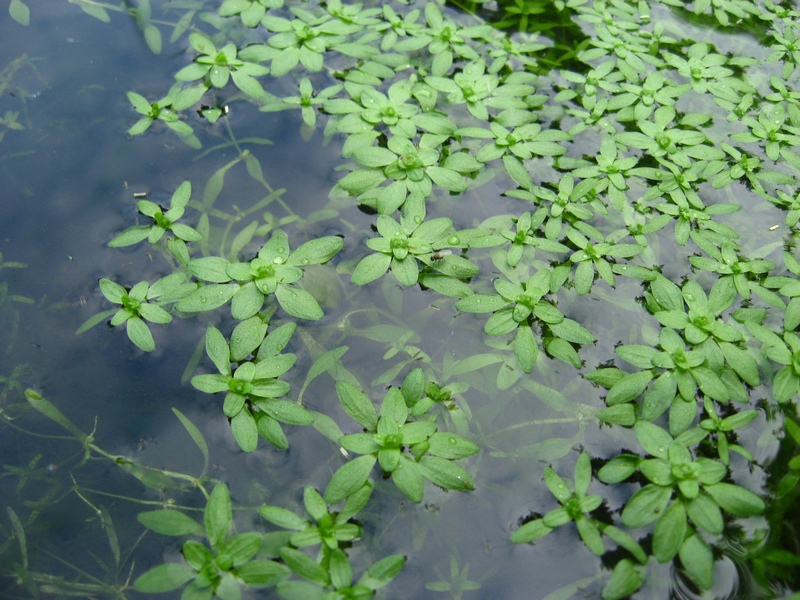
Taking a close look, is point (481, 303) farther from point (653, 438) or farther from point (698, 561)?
point (698, 561)

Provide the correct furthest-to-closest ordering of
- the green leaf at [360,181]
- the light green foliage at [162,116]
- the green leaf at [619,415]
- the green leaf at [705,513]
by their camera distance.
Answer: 1. the light green foliage at [162,116]
2. the green leaf at [360,181]
3. the green leaf at [619,415]
4. the green leaf at [705,513]

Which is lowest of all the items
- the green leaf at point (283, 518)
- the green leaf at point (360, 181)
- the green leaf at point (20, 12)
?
the green leaf at point (283, 518)

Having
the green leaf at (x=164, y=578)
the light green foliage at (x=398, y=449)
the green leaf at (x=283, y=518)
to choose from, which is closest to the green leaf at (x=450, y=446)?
the light green foliage at (x=398, y=449)

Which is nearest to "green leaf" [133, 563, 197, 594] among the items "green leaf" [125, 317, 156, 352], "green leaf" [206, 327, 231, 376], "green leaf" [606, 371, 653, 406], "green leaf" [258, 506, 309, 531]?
"green leaf" [258, 506, 309, 531]

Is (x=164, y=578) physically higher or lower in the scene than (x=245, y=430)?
lower

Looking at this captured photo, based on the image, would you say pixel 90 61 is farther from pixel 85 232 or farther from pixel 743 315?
pixel 743 315

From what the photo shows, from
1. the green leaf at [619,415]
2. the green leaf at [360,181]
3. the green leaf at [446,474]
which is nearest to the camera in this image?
the green leaf at [446,474]

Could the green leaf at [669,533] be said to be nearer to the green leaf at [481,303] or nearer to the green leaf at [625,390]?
the green leaf at [625,390]

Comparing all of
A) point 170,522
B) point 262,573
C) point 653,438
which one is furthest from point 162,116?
point 653,438

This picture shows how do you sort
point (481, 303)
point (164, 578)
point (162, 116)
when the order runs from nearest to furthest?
point (164, 578)
point (481, 303)
point (162, 116)
